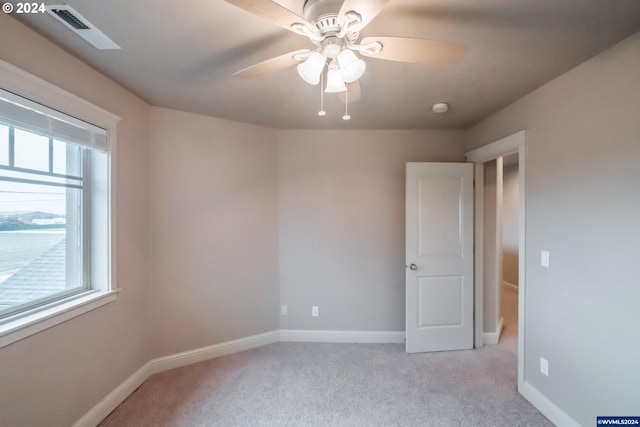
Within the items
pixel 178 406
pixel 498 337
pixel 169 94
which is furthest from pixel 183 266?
pixel 498 337

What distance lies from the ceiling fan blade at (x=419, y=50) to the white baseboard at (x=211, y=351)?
2860mm

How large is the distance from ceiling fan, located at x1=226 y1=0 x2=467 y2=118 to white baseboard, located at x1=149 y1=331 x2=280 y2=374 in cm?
258

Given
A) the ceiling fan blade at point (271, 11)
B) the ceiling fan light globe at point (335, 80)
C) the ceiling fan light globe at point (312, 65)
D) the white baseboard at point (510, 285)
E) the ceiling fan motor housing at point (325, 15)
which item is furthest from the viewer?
the white baseboard at point (510, 285)

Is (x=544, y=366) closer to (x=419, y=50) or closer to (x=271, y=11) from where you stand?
(x=419, y=50)

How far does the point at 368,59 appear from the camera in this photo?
171 cm

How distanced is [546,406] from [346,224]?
2.18 meters

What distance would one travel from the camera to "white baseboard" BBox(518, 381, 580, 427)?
1.82 m

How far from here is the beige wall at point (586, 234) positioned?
4.89ft

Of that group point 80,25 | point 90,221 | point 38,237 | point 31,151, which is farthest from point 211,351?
point 80,25

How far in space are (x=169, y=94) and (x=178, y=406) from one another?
244 cm

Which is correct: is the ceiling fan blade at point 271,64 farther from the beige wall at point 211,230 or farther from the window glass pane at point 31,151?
the beige wall at point 211,230

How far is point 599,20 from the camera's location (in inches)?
52.9

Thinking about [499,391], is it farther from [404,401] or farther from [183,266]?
[183,266]

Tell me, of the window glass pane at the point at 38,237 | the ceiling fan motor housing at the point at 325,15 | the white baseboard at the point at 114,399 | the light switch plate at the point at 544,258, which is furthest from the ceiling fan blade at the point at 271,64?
the white baseboard at the point at 114,399
